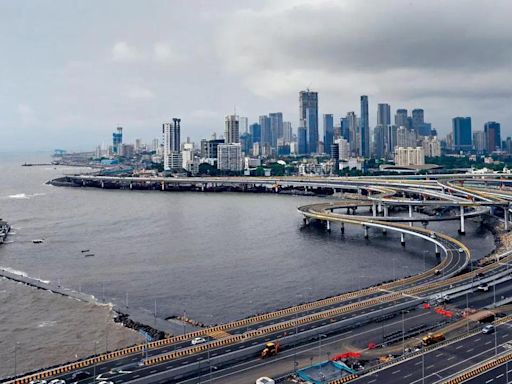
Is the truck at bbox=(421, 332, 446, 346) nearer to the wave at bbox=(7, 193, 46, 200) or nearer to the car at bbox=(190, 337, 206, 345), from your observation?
the car at bbox=(190, 337, 206, 345)

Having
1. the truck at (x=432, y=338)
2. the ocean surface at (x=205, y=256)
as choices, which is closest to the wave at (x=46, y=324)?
the ocean surface at (x=205, y=256)

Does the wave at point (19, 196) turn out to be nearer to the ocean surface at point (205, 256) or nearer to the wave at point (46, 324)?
the ocean surface at point (205, 256)

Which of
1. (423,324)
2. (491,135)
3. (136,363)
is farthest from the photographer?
(491,135)

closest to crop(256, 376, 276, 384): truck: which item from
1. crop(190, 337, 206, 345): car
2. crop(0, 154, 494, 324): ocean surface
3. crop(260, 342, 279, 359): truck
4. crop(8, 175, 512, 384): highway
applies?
crop(8, 175, 512, 384): highway

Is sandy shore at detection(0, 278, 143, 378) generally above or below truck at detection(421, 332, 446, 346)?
below

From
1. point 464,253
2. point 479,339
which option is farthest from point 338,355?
point 464,253

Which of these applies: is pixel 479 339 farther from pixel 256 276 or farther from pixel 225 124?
pixel 225 124
